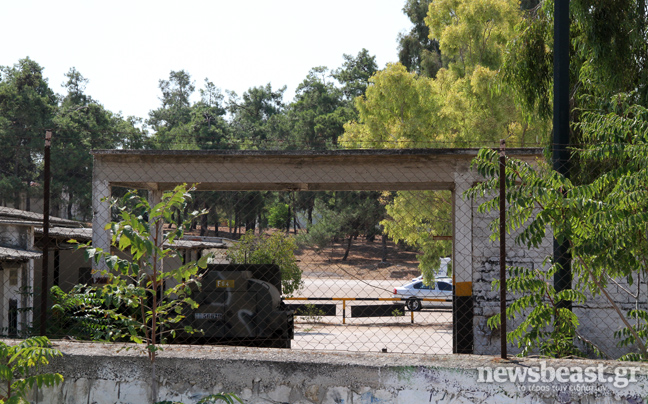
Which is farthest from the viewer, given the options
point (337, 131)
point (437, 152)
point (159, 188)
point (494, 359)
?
point (337, 131)

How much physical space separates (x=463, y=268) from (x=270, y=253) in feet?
Answer: 29.1

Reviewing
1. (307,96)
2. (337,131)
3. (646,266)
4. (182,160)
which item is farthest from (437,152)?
(307,96)

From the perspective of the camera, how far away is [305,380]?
409cm

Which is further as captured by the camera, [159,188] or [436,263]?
[436,263]

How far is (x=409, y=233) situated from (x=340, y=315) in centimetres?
477

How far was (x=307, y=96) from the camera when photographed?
53.7 metres

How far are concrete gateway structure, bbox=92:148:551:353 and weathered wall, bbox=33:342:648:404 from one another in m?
6.18

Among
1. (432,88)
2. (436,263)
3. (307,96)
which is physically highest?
(307,96)

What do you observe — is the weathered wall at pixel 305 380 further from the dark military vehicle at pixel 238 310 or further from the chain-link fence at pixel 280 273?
the dark military vehicle at pixel 238 310

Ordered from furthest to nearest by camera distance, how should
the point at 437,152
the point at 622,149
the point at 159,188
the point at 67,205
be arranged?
the point at 67,205, the point at 159,188, the point at 437,152, the point at 622,149

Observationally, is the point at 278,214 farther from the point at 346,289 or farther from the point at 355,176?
the point at 355,176

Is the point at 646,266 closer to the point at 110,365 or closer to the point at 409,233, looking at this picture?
the point at 110,365

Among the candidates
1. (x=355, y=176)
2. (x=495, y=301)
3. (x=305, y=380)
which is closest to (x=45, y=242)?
(x=305, y=380)

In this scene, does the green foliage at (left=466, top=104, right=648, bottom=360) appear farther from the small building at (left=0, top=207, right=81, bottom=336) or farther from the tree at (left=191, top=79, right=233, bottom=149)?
the tree at (left=191, top=79, right=233, bottom=149)
